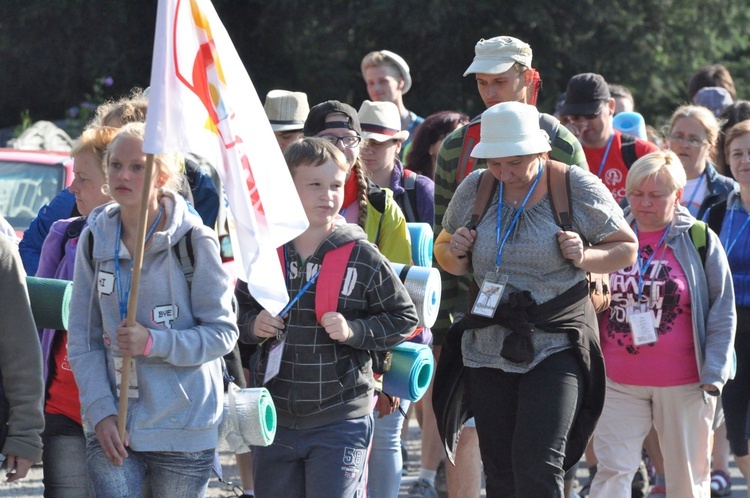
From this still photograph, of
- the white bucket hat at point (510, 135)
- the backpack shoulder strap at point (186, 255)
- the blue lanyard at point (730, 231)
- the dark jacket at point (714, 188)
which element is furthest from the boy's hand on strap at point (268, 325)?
the dark jacket at point (714, 188)

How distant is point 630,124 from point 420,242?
150 inches

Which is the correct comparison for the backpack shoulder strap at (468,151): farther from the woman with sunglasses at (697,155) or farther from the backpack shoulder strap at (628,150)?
the woman with sunglasses at (697,155)

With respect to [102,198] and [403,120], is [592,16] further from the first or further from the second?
[102,198]

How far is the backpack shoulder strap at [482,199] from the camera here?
5180 mm

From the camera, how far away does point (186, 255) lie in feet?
14.0

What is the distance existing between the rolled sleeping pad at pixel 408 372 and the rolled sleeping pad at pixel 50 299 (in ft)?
4.19

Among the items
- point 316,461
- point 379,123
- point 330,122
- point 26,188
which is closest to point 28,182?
point 26,188

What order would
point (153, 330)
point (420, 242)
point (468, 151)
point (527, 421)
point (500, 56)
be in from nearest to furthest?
point (153, 330)
point (527, 421)
point (420, 242)
point (500, 56)
point (468, 151)

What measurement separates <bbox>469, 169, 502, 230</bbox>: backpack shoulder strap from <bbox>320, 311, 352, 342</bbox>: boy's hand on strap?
0.84 metres

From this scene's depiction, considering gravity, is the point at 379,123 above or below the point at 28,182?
above

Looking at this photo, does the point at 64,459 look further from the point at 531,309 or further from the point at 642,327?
the point at 642,327

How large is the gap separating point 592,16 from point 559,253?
1303 centimetres

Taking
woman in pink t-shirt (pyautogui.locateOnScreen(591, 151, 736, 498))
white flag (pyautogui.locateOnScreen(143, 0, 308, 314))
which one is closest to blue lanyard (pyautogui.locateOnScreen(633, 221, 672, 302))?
woman in pink t-shirt (pyautogui.locateOnScreen(591, 151, 736, 498))

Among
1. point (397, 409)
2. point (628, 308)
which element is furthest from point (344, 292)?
point (628, 308)
